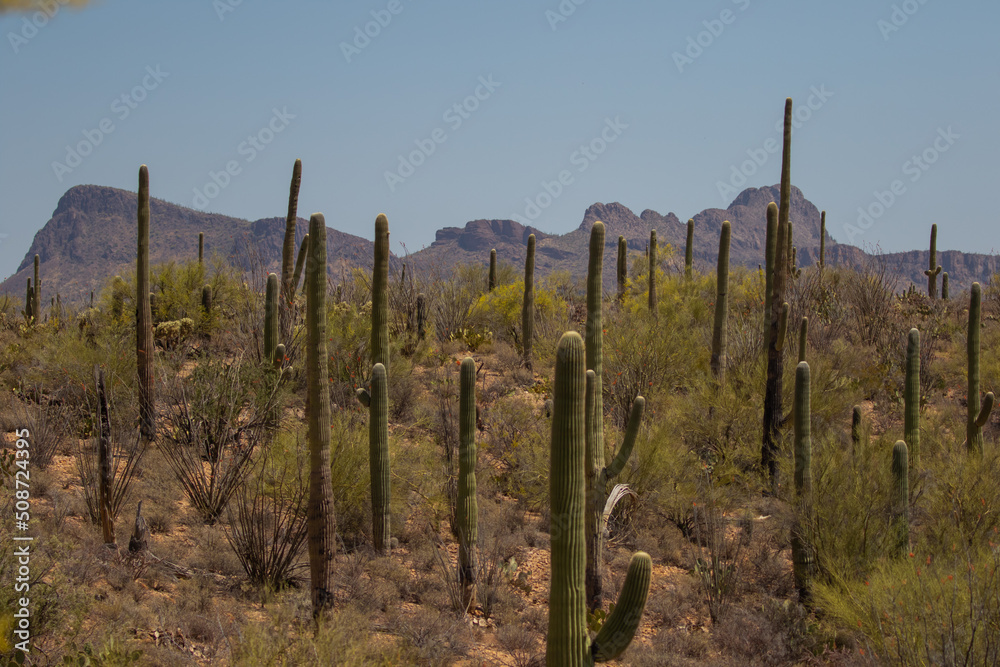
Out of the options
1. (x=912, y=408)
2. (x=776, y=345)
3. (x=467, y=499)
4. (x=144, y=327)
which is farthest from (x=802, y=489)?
(x=144, y=327)

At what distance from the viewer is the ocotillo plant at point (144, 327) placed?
1033 centimetres

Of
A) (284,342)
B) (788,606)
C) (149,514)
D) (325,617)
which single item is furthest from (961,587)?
(284,342)

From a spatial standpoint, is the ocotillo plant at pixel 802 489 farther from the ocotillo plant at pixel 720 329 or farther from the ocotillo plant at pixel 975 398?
the ocotillo plant at pixel 720 329

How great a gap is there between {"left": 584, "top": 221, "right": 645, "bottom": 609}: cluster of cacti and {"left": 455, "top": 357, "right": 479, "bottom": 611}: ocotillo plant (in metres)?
1.22

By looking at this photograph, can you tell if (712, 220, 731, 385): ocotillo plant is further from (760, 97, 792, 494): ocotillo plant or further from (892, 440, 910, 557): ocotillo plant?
(892, 440, 910, 557): ocotillo plant

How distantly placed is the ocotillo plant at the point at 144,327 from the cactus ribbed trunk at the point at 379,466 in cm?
405

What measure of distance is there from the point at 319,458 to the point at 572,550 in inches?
104

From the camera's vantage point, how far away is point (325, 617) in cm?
619

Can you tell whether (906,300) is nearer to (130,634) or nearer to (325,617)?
(325,617)

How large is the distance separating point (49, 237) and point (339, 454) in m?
109

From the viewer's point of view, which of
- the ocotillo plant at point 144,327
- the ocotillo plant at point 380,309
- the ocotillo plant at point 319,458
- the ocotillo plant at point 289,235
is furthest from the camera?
the ocotillo plant at point 289,235

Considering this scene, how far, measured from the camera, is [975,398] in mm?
10367

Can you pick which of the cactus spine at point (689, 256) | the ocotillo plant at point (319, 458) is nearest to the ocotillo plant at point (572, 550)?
the ocotillo plant at point (319, 458)

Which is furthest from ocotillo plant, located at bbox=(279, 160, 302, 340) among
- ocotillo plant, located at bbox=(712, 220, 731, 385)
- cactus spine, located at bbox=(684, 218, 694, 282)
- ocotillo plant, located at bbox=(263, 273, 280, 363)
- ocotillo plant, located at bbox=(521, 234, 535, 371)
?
cactus spine, located at bbox=(684, 218, 694, 282)
